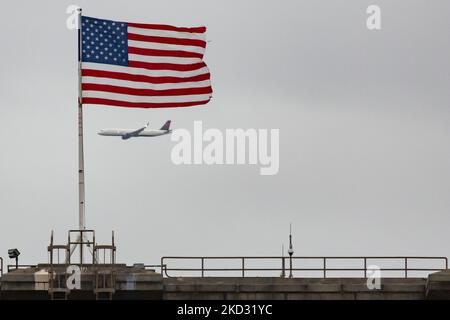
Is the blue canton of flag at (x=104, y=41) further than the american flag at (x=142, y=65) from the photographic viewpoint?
Yes

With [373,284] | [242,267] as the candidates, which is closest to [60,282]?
[242,267]

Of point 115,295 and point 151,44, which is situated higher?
point 151,44

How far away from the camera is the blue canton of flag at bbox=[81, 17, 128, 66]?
7744cm

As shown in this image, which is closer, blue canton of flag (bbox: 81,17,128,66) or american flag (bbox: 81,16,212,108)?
american flag (bbox: 81,16,212,108)

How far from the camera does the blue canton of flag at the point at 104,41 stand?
77.4 m

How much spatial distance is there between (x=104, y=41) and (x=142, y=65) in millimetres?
A: 2053

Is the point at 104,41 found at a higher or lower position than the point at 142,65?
higher

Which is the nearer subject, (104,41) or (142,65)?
(142,65)

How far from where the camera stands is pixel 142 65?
77375 millimetres

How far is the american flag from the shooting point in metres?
76.9

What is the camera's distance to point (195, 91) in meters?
77.9
